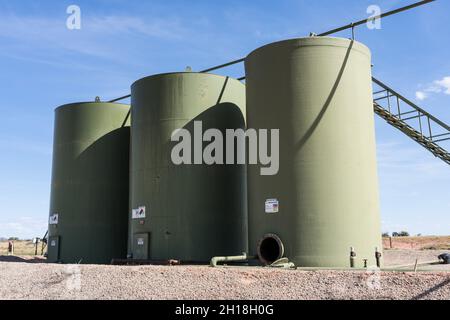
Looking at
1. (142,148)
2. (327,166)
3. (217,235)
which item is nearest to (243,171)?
(217,235)

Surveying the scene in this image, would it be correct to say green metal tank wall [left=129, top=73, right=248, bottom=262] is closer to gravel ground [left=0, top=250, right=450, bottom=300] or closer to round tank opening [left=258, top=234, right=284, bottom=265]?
round tank opening [left=258, top=234, right=284, bottom=265]

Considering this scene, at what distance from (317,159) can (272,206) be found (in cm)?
184

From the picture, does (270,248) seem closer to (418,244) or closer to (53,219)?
(53,219)

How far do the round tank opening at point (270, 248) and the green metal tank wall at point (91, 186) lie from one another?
9328mm

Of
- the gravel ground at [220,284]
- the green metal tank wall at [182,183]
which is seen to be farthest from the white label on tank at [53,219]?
the gravel ground at [220,284]

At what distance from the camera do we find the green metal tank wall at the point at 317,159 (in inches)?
540

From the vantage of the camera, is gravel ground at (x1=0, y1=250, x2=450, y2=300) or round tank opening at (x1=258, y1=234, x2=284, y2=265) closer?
gravel ground at (x1=0, y1=250, x2=450, y2=300)

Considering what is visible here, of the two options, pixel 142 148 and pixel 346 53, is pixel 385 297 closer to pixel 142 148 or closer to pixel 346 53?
pixel 346 53

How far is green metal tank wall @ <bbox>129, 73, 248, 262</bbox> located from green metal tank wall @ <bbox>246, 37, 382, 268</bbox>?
2590mm

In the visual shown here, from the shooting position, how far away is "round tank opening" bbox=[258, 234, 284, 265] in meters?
14.0

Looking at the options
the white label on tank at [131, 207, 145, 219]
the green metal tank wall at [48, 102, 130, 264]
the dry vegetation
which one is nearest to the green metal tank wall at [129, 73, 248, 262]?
the white label on tank at [131, 207, 145, 219]

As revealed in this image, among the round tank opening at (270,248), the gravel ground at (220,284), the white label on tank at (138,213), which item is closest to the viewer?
the gravel ground at (220,284)

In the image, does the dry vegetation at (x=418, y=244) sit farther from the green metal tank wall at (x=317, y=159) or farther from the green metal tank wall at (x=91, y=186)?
the green metal tank wall at (x=317, y=159)

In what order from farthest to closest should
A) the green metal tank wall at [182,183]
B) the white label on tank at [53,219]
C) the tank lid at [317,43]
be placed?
1. the white label on tank at [53,219]
2. the green metal tank wall at [182,183]
3. the tank lid at [317,43]
